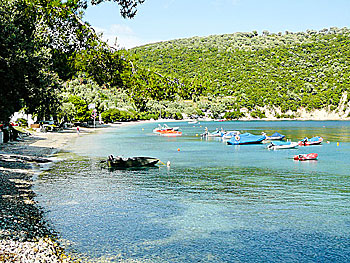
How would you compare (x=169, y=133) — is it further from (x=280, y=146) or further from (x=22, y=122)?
(x=280, y=146)

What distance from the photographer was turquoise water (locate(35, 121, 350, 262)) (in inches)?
527

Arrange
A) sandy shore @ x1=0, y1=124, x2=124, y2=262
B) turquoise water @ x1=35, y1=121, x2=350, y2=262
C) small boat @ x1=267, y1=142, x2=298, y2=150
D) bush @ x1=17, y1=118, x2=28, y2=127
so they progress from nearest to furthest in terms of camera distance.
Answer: sandy shore @ x1=0, y1=124, x2=124, y2=262
turquoise water @ x1=35, y1=121, x2=350, y2=262
small boat @ x1=267, y1=142, x2=298, y2=150
bush @ x1=17, y1=118, x2=28, y2=127

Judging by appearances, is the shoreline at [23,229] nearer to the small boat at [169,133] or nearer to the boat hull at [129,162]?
the boat hull at [129,162]

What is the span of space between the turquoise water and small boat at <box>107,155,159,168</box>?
152cm

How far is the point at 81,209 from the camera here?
744 inches

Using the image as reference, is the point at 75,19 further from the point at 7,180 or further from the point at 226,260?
the point at 7,180

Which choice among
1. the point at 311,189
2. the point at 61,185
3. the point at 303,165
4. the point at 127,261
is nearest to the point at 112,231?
the point at 127,261

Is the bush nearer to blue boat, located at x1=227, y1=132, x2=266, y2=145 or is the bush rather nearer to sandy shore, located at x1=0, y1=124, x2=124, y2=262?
blue boat, located at x1=227, y1=132, x2=266, y2=145

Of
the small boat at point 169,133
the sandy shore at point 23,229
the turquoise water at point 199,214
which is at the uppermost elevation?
the sandy shore at point 23,229

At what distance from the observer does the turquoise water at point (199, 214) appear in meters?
13.4

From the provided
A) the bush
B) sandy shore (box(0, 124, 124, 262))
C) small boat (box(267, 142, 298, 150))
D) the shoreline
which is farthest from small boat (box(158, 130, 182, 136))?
the shoreline

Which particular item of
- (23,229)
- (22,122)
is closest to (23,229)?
(23,229)

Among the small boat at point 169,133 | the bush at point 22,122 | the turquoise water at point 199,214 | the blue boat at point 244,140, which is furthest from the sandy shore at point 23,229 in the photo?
the small boat at point 169,133

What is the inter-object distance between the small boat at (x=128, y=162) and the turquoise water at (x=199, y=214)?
59.8 inches
